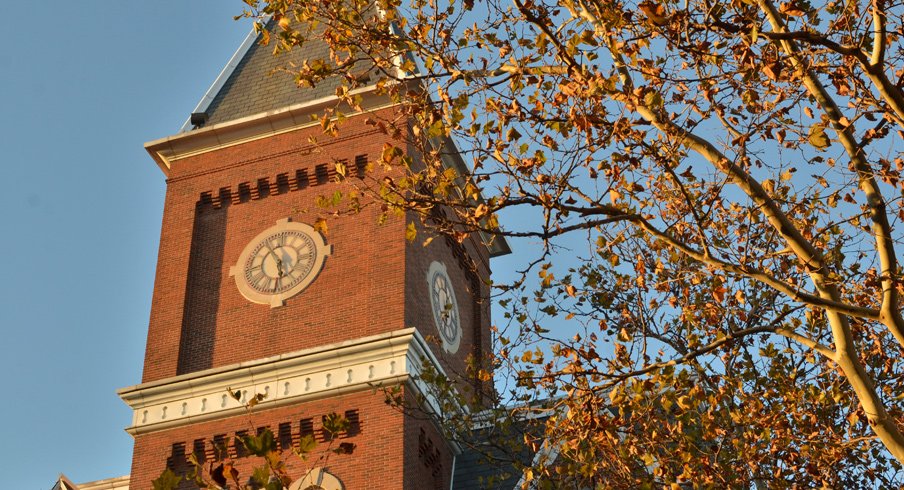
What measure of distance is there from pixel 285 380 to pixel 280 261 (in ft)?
9.59

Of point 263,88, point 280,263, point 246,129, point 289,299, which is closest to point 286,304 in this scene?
point 289,299

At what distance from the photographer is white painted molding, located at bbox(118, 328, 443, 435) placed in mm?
22516

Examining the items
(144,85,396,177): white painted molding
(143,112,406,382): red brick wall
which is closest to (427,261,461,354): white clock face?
(143,112,406,382): red brick wall

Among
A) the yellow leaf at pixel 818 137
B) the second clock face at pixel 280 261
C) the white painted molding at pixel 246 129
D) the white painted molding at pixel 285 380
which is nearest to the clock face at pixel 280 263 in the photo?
the second clock face at pixel 280 261

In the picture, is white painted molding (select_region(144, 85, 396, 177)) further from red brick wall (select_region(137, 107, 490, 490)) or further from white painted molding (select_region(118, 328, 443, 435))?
white painted molding (select_region(118, 328, 443, 435))

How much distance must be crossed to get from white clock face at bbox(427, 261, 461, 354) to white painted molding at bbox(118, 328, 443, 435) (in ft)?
6.82

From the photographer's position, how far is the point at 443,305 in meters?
26.5

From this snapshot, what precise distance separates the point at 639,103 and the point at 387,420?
36.7 feet

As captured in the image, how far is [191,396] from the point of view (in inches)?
930

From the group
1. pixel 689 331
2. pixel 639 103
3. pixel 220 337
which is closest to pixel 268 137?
pixel 220 337

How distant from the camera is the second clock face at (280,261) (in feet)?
80.9

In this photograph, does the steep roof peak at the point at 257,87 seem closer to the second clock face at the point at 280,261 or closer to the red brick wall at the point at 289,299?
the red brick wall at the point at 289,299

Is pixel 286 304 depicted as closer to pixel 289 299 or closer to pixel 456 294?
pixel 289 299

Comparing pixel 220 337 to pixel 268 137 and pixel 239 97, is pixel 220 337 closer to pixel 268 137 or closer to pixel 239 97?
pixel 268 137
